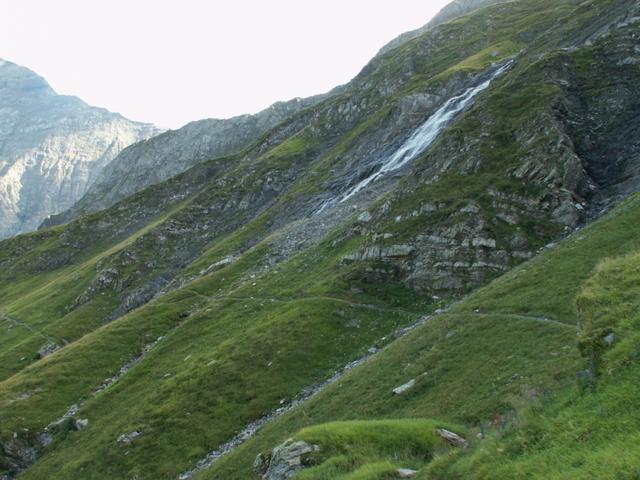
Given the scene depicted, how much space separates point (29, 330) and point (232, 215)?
54765 mm

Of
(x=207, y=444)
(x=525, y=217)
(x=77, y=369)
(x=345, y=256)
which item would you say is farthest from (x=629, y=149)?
(x=77, y=369)

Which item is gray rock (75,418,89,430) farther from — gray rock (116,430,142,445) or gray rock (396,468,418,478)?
gray rock (396,468,418,478)

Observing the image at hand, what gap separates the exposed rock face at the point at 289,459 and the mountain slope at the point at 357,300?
12.1 ft

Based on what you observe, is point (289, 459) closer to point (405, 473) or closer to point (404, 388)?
point (405, 473)

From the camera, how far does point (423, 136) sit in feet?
361

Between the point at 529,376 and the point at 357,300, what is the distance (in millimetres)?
34093

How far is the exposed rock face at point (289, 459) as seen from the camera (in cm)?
2228

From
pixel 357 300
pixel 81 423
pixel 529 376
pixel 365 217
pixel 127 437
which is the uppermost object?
pixel 365 217

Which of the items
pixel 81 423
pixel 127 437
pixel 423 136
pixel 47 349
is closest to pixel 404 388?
pixel 127 437

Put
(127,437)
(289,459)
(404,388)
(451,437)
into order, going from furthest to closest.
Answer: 1. (127,437)
2. (404,388)
3. (289,459)
4. (451,437)

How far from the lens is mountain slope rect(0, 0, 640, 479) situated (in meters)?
38.1

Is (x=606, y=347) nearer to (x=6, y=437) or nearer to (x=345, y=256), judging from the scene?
(x=345, y=256)

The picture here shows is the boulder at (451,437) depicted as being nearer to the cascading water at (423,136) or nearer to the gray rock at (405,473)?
the gray rock at (405,473)

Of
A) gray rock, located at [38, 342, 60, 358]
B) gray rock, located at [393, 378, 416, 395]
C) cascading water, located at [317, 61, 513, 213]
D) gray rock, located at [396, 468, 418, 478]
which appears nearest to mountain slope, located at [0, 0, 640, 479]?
gray rock, located at [38, 342, 60, 358]
